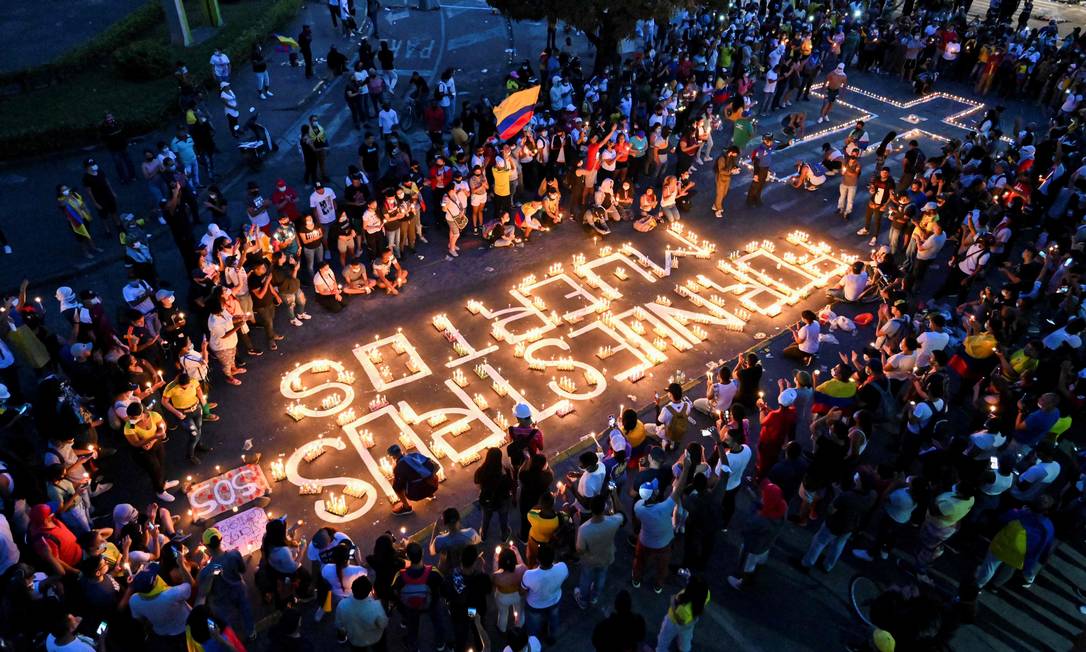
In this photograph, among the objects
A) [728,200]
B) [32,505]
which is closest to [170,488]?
[32,505]

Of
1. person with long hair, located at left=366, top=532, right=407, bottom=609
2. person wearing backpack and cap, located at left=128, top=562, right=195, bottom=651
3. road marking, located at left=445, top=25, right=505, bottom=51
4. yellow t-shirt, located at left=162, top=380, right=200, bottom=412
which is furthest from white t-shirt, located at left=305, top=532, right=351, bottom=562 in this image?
road marking, located at left=445, top=25, right=505, bottom=51

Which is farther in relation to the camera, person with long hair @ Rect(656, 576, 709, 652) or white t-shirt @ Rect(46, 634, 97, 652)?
person with long hair @ Rect(656, 576, 709, 652)

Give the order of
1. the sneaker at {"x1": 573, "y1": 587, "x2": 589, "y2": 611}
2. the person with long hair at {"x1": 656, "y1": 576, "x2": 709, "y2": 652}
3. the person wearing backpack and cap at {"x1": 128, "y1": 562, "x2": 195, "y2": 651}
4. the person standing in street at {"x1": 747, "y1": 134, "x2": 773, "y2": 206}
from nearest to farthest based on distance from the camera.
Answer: the person with long hair at {"x1": 656, "y1": 576, "x2": 709, "y2": 652} < the person wearing backpack and cap at {"x1": 128, "y1": 562, "x2": 195, "y2": 651} < the sneaker at {"x1": 573, "y1": 587, "x2": 589, "y2": 611} < the person standing in street at {"x1": 747, "y1": 134, "x2": 773, "y2": 206}

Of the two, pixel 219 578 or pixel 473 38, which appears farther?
pixel 473 38

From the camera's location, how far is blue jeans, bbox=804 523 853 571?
861 centimetres

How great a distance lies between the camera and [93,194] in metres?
14.6

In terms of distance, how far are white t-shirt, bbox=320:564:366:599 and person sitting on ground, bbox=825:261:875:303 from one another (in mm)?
10857

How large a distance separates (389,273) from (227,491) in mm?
5700

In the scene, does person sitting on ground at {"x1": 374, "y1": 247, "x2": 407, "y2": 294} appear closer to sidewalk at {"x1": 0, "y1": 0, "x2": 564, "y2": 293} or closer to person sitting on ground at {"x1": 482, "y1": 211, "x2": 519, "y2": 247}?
person sitting on ground at {"x1": 482, "y1": 211, "x2": 519, "y2": 247}

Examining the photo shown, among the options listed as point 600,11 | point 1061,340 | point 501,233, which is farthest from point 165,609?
point 600,11

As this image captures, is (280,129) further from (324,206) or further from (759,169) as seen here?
(759,169)

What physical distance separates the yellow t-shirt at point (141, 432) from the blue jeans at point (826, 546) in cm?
832

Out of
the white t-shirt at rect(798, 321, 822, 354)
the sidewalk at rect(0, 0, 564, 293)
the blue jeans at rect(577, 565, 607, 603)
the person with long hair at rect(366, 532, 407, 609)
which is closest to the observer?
the person with long hair at rect(366, 532, 407, 609)

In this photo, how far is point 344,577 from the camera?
7492 mm
